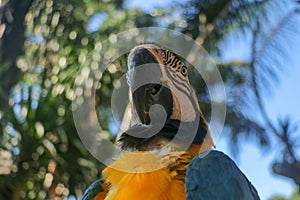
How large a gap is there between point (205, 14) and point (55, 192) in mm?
1450

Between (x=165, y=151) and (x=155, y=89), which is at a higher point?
(x=155, y=89)

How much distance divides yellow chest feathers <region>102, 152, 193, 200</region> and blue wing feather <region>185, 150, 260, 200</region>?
0.06 m

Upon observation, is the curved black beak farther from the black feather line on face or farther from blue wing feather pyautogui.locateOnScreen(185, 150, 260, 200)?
blue wing feather pyautogui.locateOnScreen(185, 150, 260, 200)

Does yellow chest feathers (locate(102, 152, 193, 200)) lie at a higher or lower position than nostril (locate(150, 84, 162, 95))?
lower

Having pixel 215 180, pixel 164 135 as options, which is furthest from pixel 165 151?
pixel 215 180

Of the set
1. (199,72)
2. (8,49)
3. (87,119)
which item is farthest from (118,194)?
(8,49)

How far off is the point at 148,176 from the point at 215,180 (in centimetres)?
19

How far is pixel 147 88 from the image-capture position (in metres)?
1.81

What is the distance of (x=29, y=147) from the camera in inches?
125

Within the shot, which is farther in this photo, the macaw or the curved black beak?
the curved black beak

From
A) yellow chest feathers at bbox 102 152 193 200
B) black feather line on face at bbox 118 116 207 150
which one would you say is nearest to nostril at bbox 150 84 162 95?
black feather line on face at bbox 118 116 207 150

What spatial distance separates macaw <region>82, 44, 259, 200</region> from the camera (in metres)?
1.63

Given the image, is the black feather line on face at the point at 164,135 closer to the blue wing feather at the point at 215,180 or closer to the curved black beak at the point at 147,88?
the curved black beak at the point at 147,88

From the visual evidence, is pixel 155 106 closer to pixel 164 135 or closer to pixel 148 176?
pixel 164 135
